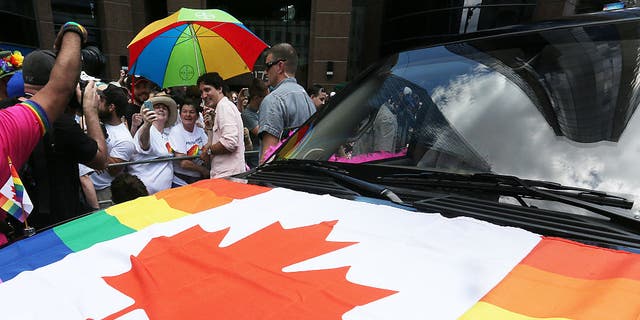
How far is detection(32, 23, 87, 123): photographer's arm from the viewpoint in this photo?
79.5 inches

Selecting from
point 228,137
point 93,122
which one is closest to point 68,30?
point 93,122

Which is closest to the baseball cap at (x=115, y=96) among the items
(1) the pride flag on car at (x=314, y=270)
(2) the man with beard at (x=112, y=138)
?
(2) the man with beard at (x=112, y=138)

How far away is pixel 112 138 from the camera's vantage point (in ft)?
13.1

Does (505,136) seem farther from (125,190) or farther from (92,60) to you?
(125,190)

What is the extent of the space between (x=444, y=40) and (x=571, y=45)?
1.96 feet

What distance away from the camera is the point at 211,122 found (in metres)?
4.81

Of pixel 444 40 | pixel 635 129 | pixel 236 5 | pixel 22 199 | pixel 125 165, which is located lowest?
pixel 125 165

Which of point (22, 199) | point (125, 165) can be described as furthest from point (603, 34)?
point (125, 165)

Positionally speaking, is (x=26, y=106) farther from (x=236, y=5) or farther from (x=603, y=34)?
(x=236, y=5)

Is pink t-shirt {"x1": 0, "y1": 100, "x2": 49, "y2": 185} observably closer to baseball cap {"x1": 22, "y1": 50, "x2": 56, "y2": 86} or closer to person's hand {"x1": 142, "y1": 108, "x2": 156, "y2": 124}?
baseball cap {"x1": 22, "y1": 50, "x2": 56, "y2": 86}

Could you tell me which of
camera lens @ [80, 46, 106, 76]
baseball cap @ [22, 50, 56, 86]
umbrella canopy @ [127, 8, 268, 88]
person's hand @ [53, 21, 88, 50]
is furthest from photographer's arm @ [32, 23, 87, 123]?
umbrella canopy @ [127, 8, 268, 88]

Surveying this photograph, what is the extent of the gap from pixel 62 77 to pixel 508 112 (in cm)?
222

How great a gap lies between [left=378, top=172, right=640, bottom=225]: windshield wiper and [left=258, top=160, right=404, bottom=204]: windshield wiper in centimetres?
9

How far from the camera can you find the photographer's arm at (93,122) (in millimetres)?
2639
